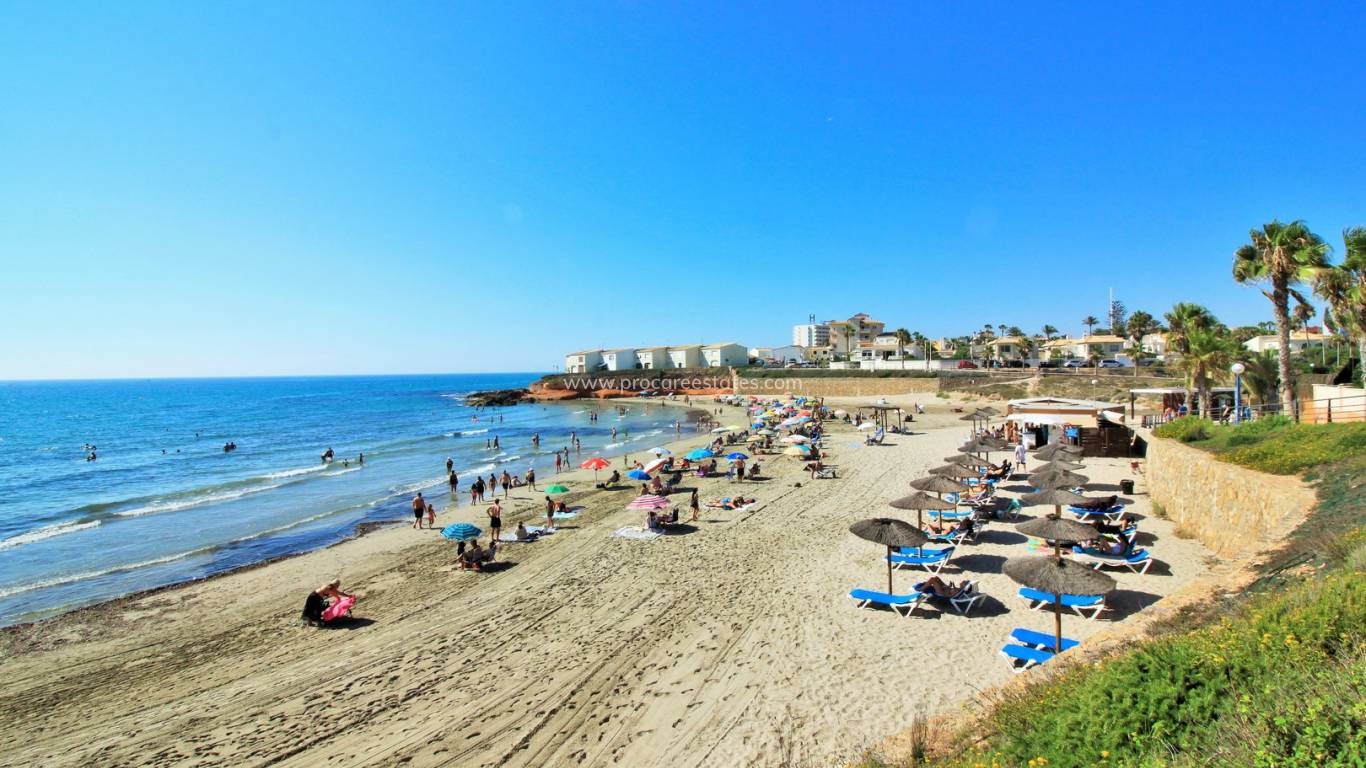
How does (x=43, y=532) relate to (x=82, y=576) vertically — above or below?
above

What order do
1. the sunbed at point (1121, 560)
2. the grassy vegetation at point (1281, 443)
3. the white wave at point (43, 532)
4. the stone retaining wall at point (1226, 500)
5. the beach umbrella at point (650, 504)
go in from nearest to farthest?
the stone retaining wall at point (1226, 500) < the grassy vegetation at point (1281, 443) < the sunbed at point (1121, 560) < the beach umbrella at point (650, 504) < the white wave at point (43, 532)

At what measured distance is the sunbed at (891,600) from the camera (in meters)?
10.8

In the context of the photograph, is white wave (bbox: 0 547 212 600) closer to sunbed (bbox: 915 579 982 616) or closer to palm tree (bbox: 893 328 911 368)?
sunbed (bbox: 915 579 982 616)

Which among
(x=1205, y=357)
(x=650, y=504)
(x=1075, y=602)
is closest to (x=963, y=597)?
(x=1075, y=602)

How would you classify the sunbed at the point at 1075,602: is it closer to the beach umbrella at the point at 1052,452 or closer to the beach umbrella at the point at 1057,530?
the beach umbrella at the point at 1057,530

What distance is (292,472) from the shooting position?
113 feet

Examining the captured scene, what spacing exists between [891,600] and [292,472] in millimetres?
34957

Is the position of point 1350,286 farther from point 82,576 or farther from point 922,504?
point 82,576

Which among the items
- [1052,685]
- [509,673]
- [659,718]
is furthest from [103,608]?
[1052,685]

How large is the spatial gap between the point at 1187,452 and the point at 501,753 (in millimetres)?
15950

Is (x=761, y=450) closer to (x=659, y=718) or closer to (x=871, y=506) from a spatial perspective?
(x=871, y=506)

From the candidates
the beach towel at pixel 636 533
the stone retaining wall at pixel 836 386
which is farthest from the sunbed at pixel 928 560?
the stone retaining wall at pixel 836 386

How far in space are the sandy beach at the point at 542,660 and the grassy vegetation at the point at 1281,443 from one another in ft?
7.19

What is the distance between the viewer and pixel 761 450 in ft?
107
